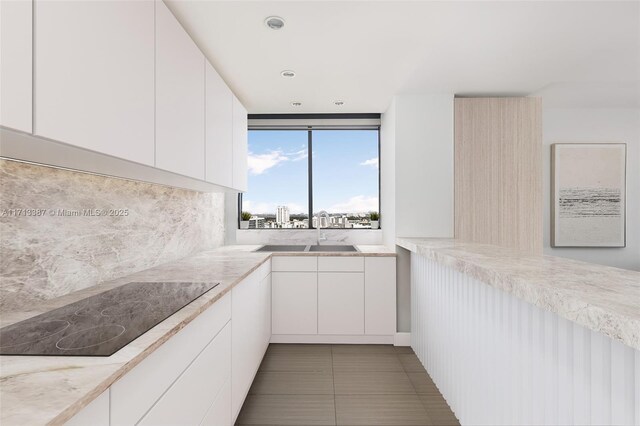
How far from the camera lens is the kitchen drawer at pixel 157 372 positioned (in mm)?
788

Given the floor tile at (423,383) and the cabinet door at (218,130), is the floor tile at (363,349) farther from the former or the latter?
the cabinet door at (218,130)

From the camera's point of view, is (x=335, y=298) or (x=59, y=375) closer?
(x=59, y=375)

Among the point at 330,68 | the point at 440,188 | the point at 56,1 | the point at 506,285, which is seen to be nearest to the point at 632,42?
the point at 440,188

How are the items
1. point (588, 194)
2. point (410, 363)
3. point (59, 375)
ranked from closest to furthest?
1. point (59, 375)
2. point (410, 363)
3. point (588, 194)

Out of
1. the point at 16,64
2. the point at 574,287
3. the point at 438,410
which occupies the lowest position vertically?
the point at 438,410

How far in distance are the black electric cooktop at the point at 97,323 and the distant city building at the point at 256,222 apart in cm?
235

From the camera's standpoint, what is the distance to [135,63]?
1277 millimetres

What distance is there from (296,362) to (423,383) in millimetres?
1030

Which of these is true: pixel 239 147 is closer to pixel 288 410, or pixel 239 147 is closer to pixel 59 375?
pixel 288 410

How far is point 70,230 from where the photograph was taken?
1.44m

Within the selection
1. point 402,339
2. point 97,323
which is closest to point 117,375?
point 97,323

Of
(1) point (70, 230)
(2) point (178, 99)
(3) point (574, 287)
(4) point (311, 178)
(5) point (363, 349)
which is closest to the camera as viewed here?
(3) point (574, 287)

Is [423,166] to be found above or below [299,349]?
above

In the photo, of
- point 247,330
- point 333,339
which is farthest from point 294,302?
point 247,330
